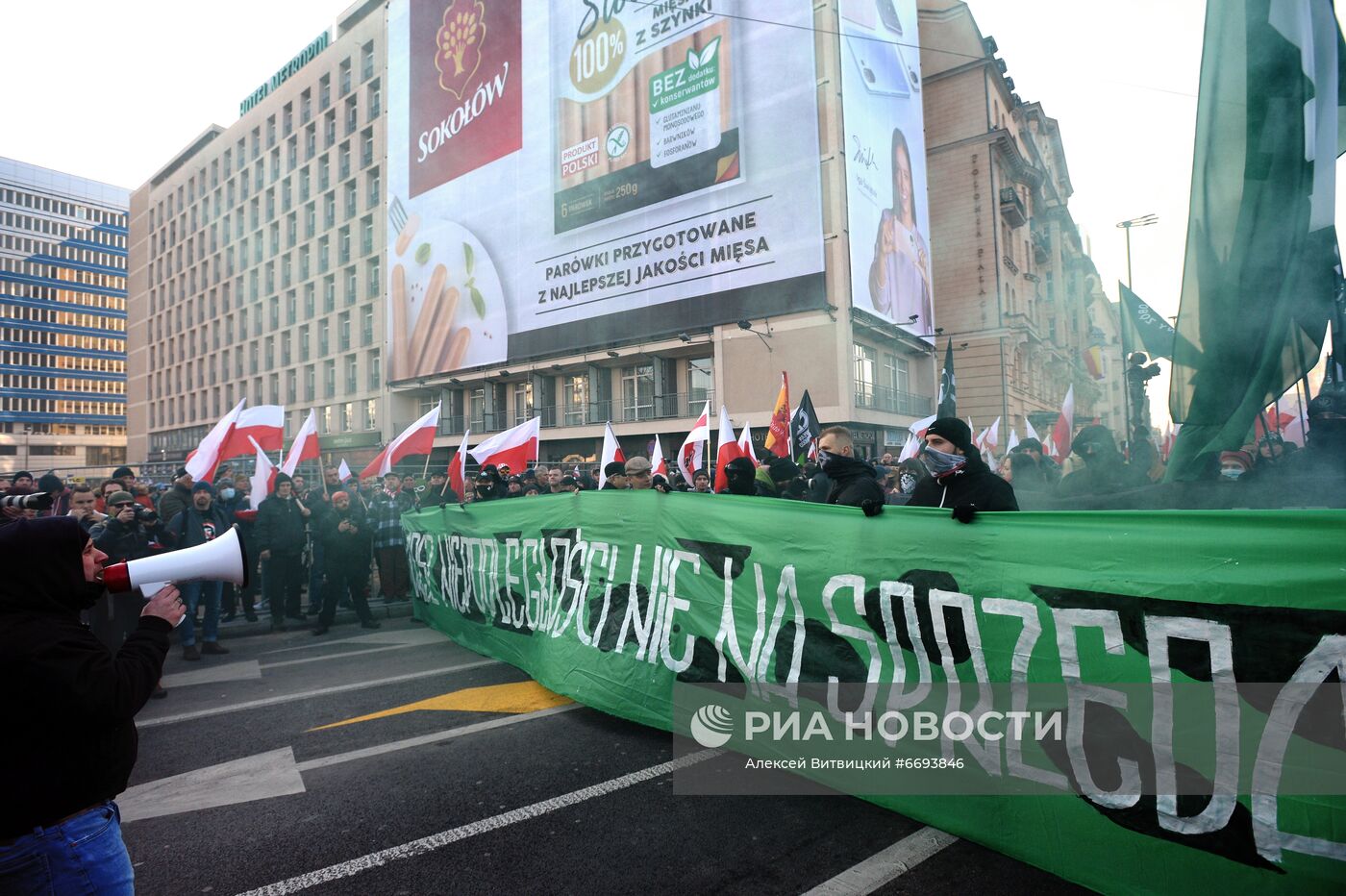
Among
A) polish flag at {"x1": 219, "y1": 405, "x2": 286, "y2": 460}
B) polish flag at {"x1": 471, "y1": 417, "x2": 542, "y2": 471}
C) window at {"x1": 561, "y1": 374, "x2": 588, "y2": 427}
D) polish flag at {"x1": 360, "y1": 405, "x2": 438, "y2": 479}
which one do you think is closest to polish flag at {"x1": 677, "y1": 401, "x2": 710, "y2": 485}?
polish flag at {"x1": 471, "y1": 417, "x2": 542, "y2": 471}

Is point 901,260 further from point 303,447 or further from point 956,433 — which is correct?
point 956,433

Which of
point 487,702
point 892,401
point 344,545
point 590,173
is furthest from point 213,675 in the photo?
point 590,173

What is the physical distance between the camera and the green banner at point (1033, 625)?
2350 millimetres

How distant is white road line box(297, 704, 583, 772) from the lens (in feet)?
14.1

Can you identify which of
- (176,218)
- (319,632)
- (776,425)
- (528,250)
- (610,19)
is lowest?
(319,632)

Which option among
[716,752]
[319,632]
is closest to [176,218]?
[319,632]

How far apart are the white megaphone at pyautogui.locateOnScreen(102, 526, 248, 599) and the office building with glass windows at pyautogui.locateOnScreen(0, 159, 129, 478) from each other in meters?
103

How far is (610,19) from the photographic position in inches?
1123

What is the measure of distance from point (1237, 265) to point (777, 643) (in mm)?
2676

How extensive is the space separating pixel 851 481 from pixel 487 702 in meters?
3.10

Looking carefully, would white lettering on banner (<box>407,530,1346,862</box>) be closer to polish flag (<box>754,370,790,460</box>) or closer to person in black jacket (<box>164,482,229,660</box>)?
person in black jacket (<box>164,482,229,660</box>)

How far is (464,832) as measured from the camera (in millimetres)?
3320

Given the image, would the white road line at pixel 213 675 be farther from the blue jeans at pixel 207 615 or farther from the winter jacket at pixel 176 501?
the winter jacket at pixel 176 501

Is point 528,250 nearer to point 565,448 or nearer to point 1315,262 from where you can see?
point 565,448
